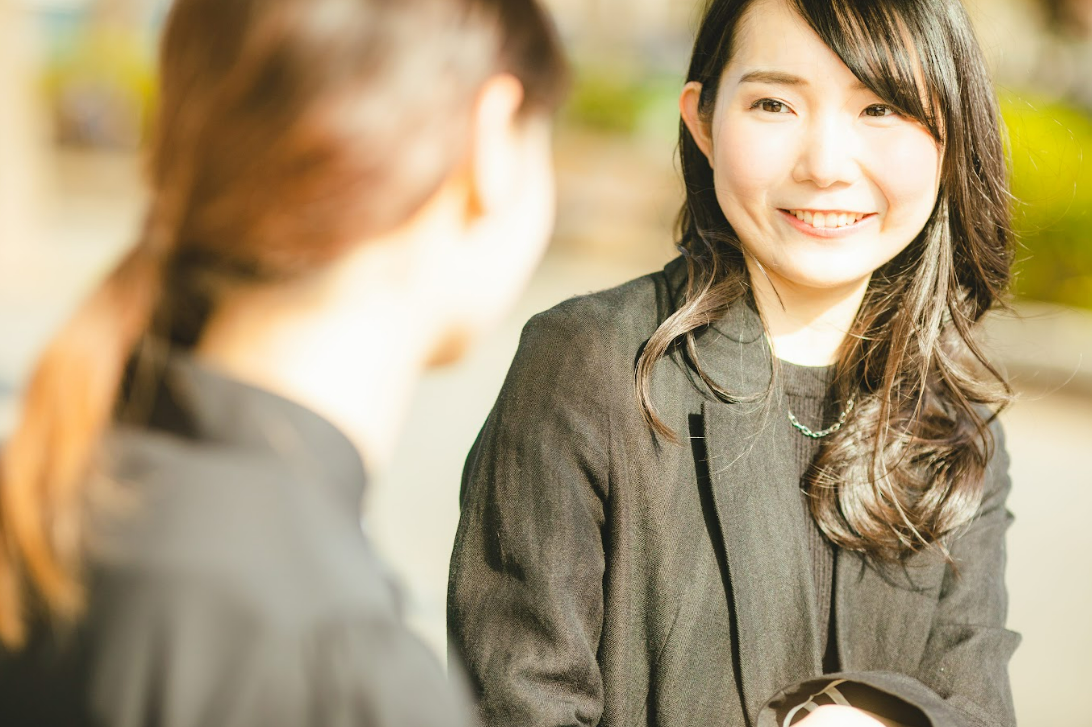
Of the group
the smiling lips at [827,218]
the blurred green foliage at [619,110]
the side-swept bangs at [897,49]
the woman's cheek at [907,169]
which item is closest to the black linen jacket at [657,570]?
the smiling lips at [827,218]

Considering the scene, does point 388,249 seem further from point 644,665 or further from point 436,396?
point 436,396

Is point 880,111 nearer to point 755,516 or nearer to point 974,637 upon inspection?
point 755,516

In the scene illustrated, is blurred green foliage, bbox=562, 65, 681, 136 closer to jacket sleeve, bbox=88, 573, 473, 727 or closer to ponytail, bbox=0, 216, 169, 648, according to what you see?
ponytail, bbox=0, 216, 169, 648

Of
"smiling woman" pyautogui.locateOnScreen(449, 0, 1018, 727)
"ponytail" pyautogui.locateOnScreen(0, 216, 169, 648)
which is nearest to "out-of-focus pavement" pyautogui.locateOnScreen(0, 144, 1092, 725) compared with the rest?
"ponytail" pyautogui.locateOnScreen(0, 216, 169, 648)

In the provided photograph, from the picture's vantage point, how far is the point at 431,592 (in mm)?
4523

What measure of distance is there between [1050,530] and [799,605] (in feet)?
12.1

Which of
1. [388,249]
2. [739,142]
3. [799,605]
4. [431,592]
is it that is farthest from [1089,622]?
[388,249]

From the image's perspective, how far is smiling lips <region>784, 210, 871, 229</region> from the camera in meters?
1.79

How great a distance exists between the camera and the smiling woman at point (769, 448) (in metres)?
1.72

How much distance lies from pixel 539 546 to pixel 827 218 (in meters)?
0.70

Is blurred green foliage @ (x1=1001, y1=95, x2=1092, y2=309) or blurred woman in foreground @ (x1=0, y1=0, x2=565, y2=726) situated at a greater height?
blurred green foliage @ (x1=1001, y1=95, x2=1092, y2=309)

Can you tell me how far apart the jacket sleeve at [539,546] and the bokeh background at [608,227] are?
0.51 meters

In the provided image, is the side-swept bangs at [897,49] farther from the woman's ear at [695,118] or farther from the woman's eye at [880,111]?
the woman's ear at [695,118]

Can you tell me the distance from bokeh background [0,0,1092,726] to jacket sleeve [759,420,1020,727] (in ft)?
2.09
